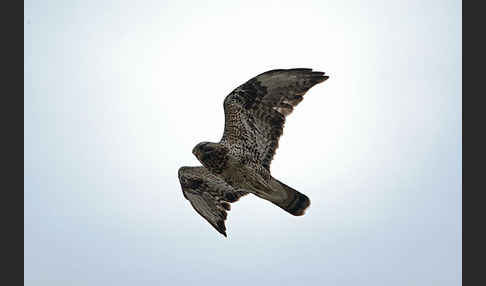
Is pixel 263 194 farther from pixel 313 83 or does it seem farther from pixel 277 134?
pixel 313 83

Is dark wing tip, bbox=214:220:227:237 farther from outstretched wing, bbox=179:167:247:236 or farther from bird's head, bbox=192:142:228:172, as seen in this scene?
bird's head, bbox=192:142:228:172

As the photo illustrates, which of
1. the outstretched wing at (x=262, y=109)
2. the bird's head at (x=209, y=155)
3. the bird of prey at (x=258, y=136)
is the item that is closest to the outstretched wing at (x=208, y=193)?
the bird of prey at (x=258, y=136)

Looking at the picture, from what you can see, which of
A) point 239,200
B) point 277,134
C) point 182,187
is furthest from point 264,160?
point 182,187

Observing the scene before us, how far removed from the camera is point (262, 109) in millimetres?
8406

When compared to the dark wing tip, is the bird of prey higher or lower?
higher

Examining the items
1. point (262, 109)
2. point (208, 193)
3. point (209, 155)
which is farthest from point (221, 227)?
point (262, 109)

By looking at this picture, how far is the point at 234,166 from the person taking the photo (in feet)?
27.2

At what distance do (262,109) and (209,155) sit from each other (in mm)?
1051

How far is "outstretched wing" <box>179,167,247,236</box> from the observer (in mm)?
9039

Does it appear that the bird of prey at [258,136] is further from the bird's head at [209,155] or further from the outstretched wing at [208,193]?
the outstretched wing at [208,193]

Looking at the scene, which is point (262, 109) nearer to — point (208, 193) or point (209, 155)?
point (209, 155)

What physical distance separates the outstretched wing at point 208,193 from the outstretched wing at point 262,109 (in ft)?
2.68

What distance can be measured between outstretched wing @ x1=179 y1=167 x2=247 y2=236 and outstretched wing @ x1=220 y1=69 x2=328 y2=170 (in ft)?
2.68

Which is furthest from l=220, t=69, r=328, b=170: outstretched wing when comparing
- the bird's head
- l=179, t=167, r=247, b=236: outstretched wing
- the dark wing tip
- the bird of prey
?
the dark wing tip
